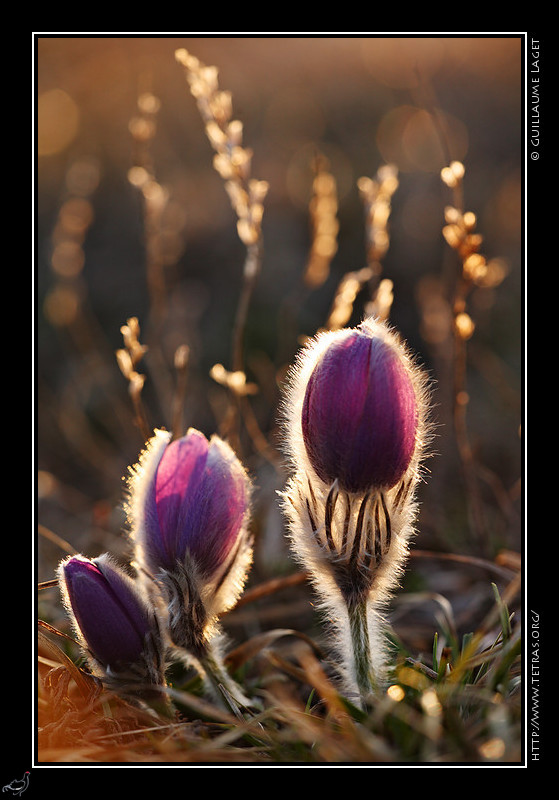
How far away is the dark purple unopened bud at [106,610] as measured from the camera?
129cm

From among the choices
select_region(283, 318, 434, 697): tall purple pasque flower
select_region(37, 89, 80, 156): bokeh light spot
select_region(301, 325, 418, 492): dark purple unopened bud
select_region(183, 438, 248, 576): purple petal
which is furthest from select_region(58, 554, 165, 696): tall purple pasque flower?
select_region(37, 89, 80, 156): bokeh light spot

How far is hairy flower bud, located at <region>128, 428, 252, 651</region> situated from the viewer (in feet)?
4.26

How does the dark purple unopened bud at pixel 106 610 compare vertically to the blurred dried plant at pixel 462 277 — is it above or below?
below

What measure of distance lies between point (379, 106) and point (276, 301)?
1957 mm

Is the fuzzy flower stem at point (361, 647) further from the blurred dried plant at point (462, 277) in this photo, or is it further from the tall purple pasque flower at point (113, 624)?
the blurred dried plant at point (462, 277)

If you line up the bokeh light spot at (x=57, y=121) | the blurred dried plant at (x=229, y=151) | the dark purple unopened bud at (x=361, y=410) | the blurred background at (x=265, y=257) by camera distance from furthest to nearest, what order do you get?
1. the bokeh light spot at (x=57, y=121)
2. the blurred background at (x=265, y=257)
3. the blurred dried plant at (x=229, y=151)
4. the dark purple unopened bud at (x=361, y=410)

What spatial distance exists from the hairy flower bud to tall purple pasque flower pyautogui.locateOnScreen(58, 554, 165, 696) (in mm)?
51

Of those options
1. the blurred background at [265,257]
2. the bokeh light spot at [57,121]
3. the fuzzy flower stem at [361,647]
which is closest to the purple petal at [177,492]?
the fuzzy flower stem at [361,647]

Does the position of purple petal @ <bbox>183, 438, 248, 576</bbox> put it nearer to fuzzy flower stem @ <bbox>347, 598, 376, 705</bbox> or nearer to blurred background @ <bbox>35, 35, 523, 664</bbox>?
fuzzy flower stem @ <bbox>347, 598, 376, 705</bbox>
